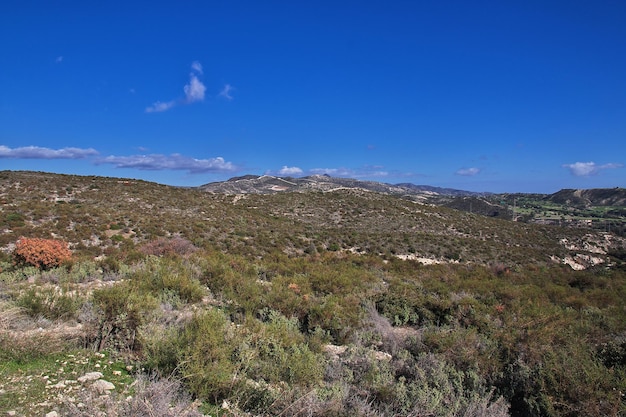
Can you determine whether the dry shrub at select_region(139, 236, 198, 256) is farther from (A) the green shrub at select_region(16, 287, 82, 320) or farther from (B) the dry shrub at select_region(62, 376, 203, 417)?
(B) the dry shrub at select_region(62, 376, 203, 417)

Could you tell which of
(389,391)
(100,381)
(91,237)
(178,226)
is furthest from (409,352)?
(178,226)

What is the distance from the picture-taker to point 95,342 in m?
4.93

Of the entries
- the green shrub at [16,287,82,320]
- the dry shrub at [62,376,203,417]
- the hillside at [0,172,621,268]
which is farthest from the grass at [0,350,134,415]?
the hillside at [0,172,621,268]

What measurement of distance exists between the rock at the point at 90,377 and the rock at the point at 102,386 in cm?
11

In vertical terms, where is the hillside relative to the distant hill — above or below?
below

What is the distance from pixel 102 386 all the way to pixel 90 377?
13.2 inches

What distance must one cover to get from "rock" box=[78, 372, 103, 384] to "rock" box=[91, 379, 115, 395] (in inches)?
4.2

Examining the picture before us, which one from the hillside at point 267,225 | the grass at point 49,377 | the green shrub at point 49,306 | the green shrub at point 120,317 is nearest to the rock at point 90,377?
the grass at point 49,377

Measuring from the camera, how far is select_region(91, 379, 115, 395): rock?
377 centimetres

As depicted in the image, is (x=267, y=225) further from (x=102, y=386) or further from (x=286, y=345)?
(x=102, y=386)

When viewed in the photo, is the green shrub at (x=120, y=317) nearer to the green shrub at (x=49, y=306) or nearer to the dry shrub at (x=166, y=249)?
the green shrub at (x=49, y=306)

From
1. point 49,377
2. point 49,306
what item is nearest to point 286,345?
point 49,377

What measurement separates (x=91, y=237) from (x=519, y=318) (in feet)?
62.9

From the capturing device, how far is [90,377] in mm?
4047
